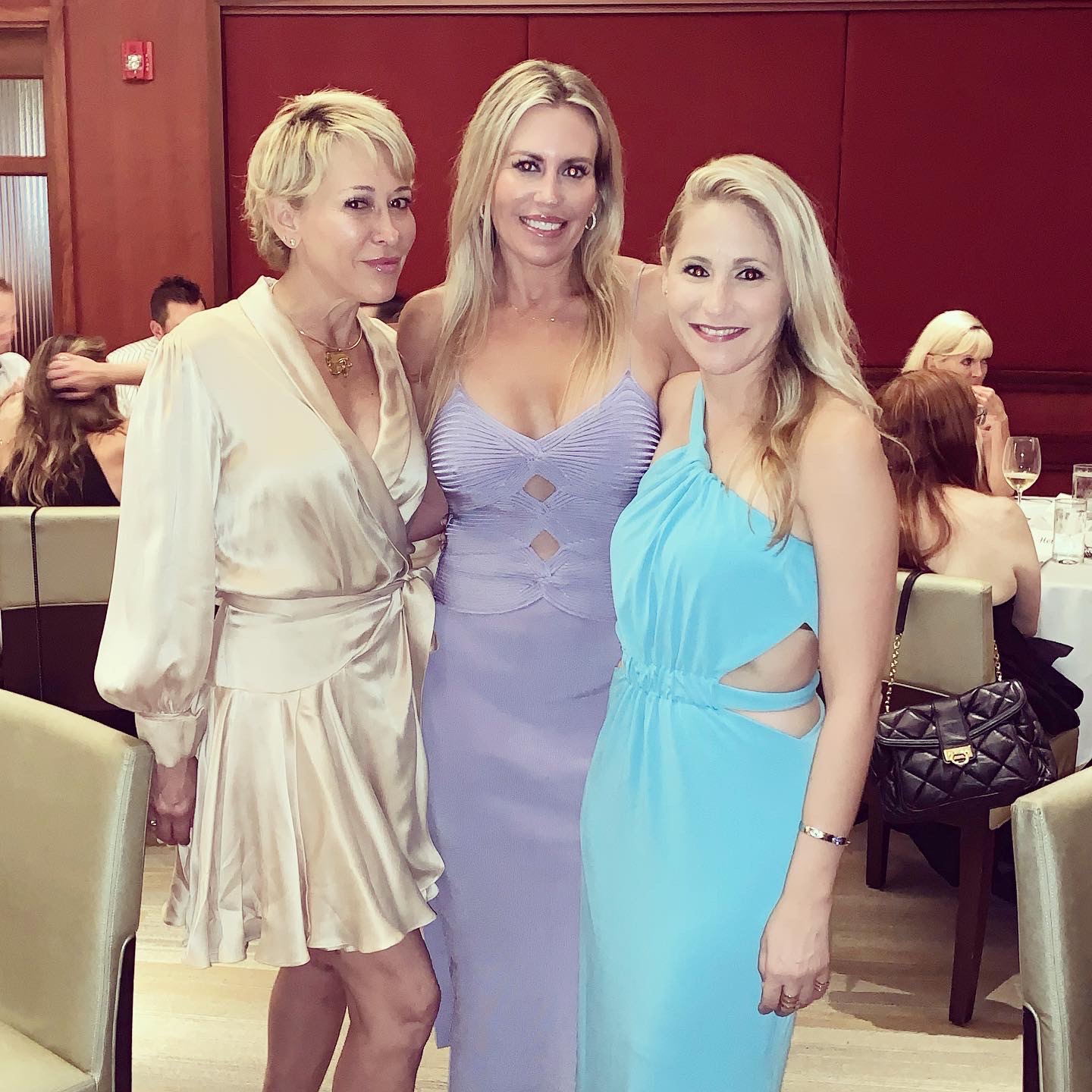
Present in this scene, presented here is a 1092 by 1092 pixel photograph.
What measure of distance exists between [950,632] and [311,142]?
1.88 metres

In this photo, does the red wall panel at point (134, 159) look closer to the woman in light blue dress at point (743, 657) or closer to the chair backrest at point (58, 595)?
the chair backrest at point (58, 595)

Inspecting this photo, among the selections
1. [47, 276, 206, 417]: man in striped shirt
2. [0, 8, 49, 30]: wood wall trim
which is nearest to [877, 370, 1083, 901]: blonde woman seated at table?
[47, 276, 206, 417]: man in striped shirt

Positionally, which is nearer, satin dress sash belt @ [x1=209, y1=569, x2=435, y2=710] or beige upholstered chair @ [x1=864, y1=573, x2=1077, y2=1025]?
satin dress sash belt @ [x1=209, y1=569, x2=435, y2=710]

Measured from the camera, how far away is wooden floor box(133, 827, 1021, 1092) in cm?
273

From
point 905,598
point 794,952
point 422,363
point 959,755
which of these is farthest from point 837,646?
point 905,598

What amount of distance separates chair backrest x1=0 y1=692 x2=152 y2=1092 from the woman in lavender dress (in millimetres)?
516

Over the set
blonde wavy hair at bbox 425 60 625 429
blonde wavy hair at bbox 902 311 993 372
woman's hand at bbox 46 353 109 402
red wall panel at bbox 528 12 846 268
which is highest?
red wall panel at bbox 528 12 846 268

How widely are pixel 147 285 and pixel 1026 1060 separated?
224 inches

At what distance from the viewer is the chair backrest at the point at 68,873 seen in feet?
5.66

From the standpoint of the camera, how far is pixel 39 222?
6.63 meters

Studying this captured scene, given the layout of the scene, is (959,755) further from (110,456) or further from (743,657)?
(110,456)

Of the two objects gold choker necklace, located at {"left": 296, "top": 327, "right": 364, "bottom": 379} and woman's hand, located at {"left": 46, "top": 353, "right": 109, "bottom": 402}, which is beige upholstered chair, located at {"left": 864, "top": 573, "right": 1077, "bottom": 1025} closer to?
gold choker necklace, located at {"left": 296, "top": 327, "right": 364, "bottom": 379}

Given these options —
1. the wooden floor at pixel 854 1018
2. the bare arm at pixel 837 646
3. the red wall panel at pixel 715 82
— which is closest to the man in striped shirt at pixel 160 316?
the red wall panel at pixel 715 82

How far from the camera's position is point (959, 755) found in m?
2.69
